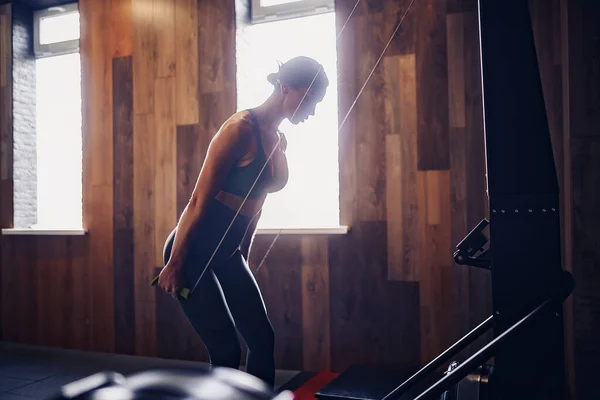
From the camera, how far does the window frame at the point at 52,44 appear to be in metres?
3.87

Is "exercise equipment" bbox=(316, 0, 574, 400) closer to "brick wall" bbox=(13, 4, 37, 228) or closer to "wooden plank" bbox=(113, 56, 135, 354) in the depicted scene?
"wooden plank" bbox=(113, 56, 135, 354)

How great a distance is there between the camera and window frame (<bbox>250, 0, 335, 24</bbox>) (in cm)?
320

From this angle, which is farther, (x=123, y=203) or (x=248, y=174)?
(x=123, y=203)

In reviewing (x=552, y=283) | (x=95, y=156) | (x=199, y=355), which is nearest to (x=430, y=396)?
(x=552, y=283)

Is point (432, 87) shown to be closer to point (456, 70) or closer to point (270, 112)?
point (456, 70)

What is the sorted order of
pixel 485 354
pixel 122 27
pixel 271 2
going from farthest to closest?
1. pixel 122 27
2. pixel 271 2
3. pixel 485 354

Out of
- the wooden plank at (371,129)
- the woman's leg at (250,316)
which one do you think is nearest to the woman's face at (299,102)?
the woman's leg at (250,316)

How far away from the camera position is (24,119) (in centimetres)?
393

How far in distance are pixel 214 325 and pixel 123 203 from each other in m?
2.14

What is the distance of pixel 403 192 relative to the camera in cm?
292

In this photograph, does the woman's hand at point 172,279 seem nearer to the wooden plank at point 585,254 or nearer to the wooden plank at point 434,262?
the wooden plank at point 585,254

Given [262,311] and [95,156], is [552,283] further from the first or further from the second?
[95,156]

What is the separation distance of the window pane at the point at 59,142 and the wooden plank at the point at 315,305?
1805mm

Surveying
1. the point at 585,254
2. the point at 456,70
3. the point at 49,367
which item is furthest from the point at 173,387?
the point at 49,367
